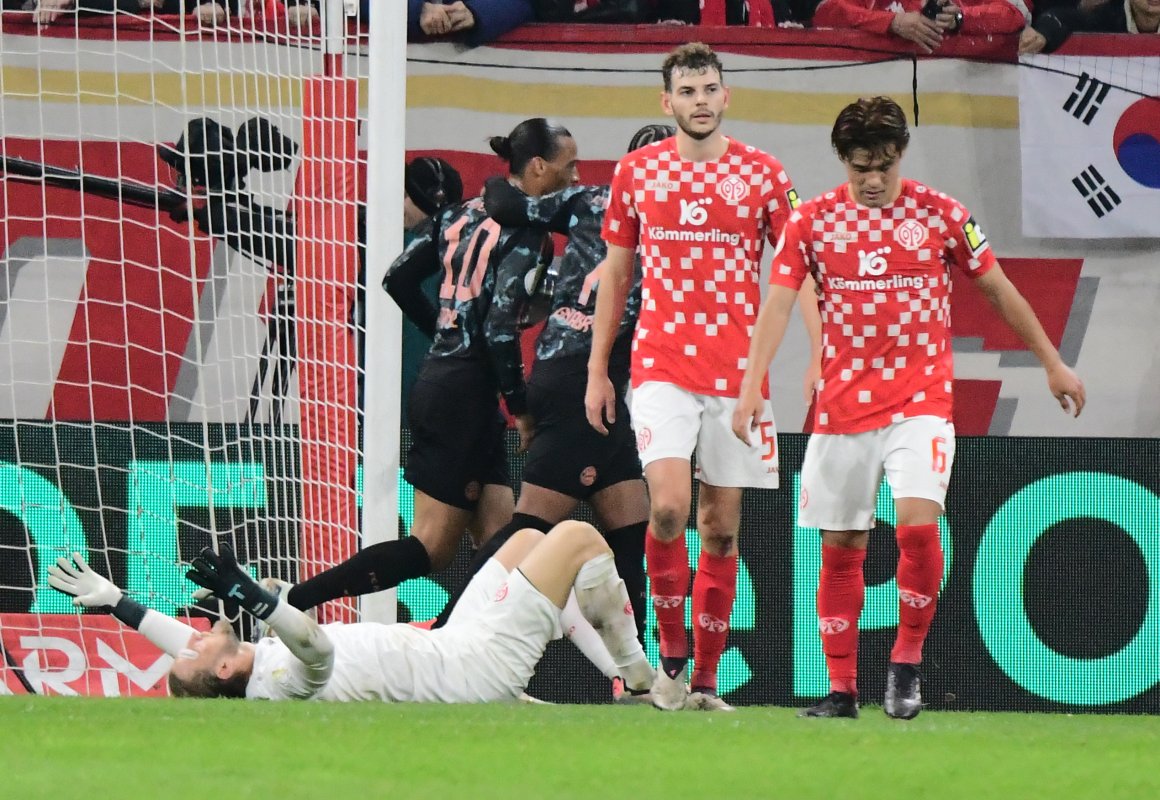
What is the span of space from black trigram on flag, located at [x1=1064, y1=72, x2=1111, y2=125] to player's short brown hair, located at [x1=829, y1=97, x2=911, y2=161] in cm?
311

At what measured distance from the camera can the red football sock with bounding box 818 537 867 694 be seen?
16.5 feet

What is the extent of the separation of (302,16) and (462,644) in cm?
262

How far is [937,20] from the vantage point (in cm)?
761

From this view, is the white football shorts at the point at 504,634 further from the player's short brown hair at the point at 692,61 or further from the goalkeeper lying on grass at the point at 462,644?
the player's short brown hair at the point at 692,61

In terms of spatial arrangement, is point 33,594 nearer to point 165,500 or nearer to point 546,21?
point 165,500

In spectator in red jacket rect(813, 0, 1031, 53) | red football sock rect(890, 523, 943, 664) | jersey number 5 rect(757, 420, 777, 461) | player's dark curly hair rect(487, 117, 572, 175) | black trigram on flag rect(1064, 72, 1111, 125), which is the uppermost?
spectator in red jacket rect(813, 0, 1031, 53)

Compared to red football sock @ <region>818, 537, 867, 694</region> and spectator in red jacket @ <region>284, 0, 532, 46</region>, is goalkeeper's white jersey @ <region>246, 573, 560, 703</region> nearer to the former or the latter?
red football sock @ <region>818, 537, 867, 694</region>

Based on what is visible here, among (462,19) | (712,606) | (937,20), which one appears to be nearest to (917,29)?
(937,20)

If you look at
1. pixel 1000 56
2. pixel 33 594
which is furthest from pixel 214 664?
pixel 1000 56

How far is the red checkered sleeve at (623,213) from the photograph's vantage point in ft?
17.4

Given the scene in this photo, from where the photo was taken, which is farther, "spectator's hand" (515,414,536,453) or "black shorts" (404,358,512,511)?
"black shorts" (404,358,512,511)

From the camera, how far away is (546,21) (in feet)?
25.9

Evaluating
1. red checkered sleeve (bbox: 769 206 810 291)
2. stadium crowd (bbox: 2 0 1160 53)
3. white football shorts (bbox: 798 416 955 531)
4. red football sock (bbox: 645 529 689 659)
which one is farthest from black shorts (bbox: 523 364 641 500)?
stadium crowd (bbox: 2 0 1160 53)

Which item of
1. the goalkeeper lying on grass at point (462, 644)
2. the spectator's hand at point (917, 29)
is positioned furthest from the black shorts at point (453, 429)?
the spectator's hand at point (917, 29)
